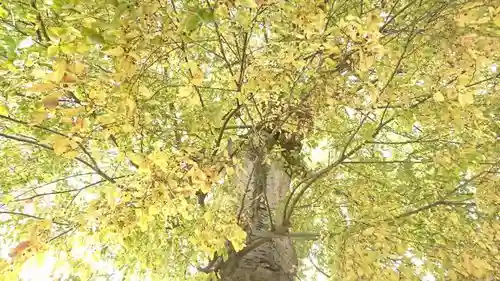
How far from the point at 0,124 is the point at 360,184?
8.99 ft

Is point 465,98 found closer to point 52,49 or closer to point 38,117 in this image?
point 52,49

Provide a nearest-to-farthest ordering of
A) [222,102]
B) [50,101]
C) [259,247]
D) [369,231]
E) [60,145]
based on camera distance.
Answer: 1. [50,101]
2. [60,145]
3. [369,231]
4. [222,102]
5. [259,247]

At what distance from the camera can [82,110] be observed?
163cm

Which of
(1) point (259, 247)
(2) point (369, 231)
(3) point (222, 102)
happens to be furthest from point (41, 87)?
(1) point (259, 247)

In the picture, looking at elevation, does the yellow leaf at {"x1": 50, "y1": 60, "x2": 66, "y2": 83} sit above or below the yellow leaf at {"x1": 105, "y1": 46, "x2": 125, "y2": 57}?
below

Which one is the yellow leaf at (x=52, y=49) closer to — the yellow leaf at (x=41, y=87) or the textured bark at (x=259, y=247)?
the yellow leaf at (x=41, y=87)

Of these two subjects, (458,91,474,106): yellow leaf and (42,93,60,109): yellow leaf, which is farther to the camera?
(458,91,474,106): yellow leaf

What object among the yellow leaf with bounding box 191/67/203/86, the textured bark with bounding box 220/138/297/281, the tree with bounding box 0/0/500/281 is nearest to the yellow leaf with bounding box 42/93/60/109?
the tree with bounding box 0/0/500/281

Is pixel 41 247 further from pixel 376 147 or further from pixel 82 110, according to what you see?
pixel 376 147

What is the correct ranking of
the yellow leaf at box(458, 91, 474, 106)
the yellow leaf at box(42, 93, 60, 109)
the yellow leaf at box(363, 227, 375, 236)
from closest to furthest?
1. the yellow leaf at box(42, 93, 60, 109)
2. the yellow leaf at box(458, 91, 474, 106)
3. the yellow leaf at box(363, 227, 375, 236)

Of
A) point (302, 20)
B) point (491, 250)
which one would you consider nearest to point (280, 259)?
point (491, 250)

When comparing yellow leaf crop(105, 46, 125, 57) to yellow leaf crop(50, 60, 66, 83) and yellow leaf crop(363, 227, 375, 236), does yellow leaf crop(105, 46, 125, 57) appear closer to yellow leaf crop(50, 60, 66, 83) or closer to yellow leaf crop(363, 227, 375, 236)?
yellow leaf crop(50, 60, 66, 83)

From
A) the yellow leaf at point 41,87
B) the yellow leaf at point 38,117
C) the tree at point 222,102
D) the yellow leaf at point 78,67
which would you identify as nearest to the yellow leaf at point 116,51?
A: the tree at point 222,102

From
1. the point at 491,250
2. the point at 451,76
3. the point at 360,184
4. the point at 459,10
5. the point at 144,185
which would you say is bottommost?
the point at 144,185
